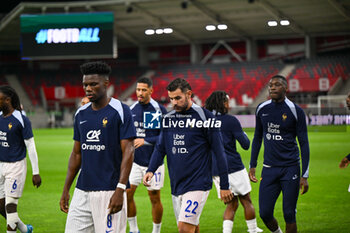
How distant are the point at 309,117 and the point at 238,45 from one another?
21.8 metres

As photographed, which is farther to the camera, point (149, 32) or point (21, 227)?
point (149, 32)

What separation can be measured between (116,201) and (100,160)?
425mm

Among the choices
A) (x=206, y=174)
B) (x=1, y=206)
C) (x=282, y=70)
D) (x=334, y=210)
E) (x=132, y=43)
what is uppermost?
(x=132, y=43)

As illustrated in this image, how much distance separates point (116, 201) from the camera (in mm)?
4758

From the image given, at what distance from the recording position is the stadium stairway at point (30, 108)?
161 ft

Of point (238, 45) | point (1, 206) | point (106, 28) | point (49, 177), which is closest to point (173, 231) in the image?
point (1, 206)

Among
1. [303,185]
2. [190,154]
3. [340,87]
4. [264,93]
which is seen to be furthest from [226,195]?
[340,87]

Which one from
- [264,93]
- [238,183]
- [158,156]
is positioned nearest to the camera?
[158,156]

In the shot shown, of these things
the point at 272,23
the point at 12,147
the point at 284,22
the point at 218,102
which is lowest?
the point at 12,147

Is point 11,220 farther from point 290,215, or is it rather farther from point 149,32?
Result: point 149,32

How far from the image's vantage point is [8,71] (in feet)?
189

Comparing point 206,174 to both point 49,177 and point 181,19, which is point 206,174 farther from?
point 181,19

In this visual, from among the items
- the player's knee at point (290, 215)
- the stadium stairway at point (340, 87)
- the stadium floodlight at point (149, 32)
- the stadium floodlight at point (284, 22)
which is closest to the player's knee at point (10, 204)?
the player's knee at point (290, 215)

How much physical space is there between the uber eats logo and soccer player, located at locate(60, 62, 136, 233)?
3.52 meters
